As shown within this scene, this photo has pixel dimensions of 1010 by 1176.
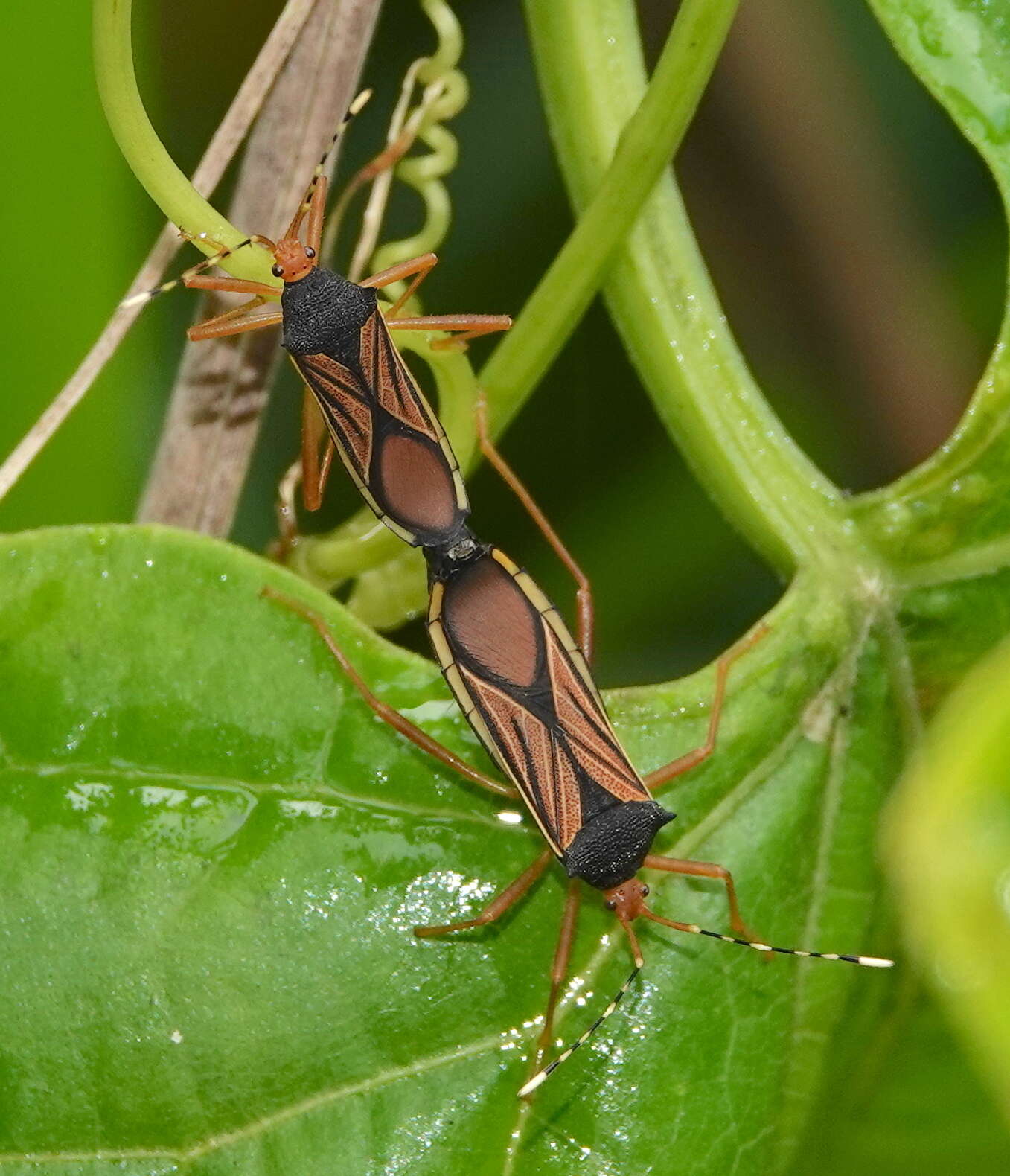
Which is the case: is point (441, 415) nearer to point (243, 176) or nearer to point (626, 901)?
point (243, 176)

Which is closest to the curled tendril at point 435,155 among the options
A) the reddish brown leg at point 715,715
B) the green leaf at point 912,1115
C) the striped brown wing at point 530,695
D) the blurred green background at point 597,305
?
the striped brown wing at point 530,695

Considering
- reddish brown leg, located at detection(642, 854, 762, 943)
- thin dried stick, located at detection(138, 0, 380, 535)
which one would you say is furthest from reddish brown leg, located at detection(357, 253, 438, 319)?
reddish brown leg, located at detection(642, 854, 762, 943)

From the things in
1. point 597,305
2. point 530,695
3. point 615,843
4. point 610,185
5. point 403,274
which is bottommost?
point 615,843

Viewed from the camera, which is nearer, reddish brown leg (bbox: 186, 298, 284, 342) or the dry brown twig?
the dry brown twig

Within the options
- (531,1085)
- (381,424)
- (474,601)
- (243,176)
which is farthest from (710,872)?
(243,176)

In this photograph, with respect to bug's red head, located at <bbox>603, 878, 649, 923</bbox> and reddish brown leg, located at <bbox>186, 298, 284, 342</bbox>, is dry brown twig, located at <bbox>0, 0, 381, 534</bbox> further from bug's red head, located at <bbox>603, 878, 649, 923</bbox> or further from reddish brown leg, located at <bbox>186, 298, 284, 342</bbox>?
bug's red head, located at <bbox>603, 878, 649, 923</bbox>

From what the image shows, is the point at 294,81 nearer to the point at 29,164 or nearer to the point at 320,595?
the point at 29,164
